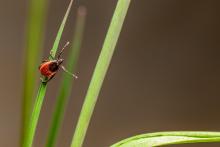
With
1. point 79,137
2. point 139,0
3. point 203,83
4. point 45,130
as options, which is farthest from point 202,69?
point 79,137

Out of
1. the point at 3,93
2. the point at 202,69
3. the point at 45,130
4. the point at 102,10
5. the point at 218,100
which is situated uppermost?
the point at 102,10

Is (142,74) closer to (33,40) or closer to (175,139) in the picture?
(175,139)

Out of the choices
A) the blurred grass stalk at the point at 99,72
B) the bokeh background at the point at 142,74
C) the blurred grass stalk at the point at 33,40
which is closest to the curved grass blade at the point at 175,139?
the blurred grass stalk at the point at 99,72

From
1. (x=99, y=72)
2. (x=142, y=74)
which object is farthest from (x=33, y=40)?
(x=142, y=74)

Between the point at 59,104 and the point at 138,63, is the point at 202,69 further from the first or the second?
the point at 59,104

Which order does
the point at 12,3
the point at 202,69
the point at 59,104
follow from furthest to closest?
1. the point at 202,69
2. the point at 12,3
3. the point at 59,104

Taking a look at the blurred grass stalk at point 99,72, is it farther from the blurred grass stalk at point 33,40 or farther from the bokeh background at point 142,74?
the bokeh background at point 142,74
